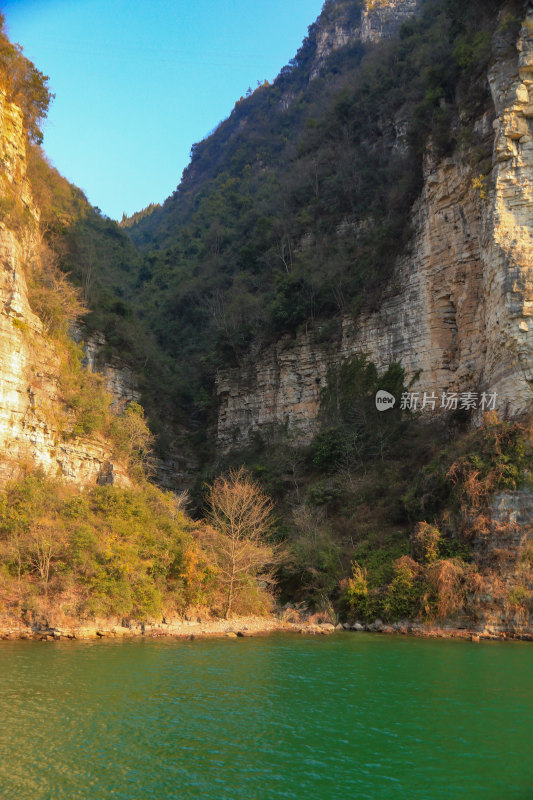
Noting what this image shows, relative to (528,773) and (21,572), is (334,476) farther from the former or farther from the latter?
(528,773)

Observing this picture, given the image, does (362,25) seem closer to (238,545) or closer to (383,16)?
(383,16)

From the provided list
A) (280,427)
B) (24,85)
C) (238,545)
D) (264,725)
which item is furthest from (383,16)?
(264,725)

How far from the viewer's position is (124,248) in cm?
5534

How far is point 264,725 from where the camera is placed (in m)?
10.1

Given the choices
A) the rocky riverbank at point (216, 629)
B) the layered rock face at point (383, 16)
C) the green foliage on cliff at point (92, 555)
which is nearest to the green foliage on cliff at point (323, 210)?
the layered rock face at point (383, 16)

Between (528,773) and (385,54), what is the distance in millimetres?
46702

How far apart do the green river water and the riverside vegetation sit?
17.4 ft

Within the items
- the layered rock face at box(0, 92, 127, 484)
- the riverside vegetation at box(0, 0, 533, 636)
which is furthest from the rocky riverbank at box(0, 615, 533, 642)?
the layered rock face at box(0, 92, 127, 484)

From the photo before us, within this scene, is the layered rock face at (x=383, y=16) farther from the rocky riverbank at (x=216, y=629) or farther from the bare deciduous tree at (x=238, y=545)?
the rocky riverbank at (x=216, y=629)

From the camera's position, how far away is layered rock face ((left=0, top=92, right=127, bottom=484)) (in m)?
24.3

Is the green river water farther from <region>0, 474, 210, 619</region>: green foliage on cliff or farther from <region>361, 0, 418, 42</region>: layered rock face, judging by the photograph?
<region>361, 0, 418, 42</region>: layered rock face

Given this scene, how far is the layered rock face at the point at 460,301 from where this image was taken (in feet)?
77.8

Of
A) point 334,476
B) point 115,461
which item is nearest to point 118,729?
point 115,461

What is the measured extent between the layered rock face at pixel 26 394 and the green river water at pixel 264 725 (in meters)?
10.2
